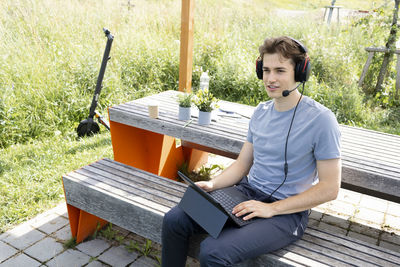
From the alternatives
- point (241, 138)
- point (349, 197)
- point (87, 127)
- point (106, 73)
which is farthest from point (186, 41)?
point (349, 197)

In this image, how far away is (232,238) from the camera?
1.68 meters

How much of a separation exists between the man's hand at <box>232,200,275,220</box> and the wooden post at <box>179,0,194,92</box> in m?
2.43

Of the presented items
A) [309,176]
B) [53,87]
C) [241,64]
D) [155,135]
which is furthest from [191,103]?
[241,64]

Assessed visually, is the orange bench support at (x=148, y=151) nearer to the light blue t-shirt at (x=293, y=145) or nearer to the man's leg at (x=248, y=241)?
the light blue t-shirt at (x=293, y=145)

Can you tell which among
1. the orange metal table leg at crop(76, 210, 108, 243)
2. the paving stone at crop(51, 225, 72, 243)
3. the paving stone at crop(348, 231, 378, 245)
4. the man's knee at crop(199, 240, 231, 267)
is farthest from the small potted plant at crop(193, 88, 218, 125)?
the paving stone at crop(348, 231, 378, 245)

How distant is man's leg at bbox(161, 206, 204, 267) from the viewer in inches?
74.3

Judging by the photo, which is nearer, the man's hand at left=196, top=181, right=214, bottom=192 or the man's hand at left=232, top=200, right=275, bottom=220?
the man's hand at left=232, top=200, right=275, bottom=220

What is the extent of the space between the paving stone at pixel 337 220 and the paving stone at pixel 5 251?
263 cm

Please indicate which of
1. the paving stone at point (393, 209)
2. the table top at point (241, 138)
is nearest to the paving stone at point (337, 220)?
the paving stone at point (393, 209)

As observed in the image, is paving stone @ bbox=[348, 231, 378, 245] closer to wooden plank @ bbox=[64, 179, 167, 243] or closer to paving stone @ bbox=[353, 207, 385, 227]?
paving stone @ bbox=[353, 207, 385, 227]

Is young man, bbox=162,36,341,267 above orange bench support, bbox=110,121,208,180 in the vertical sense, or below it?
above

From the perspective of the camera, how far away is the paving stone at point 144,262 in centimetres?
250

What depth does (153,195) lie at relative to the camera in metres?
2.33

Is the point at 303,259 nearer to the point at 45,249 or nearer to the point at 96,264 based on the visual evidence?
the point at 96,264
